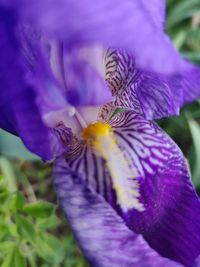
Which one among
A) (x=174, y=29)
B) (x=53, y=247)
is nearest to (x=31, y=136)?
(x=53, y=247)

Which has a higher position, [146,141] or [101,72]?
[101,72]

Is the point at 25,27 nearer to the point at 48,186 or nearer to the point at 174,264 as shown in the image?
the point at 174,264

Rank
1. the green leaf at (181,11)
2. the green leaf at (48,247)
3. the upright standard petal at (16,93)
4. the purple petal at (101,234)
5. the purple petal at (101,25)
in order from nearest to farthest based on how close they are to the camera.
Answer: the purple petal at (101,25)
the upright standard petal at (16,93)
the purple petal at (101,234)
the green leaf at (48,247)
the green leaf at (181,11)

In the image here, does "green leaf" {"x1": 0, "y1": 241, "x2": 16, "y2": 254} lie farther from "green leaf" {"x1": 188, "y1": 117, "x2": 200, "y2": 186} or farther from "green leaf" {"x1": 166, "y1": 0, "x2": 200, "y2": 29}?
"green leaf" {"x1": 166, "y1": 0, "x2": 200, "y2": 29}

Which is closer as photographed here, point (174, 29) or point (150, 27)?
point (150, 27)

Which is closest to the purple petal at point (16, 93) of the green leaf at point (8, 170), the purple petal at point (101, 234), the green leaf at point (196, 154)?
the purple petal at point (101, 234)

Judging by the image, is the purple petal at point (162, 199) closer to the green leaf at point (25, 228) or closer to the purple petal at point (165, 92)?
the purple petal at point (165, 92)
